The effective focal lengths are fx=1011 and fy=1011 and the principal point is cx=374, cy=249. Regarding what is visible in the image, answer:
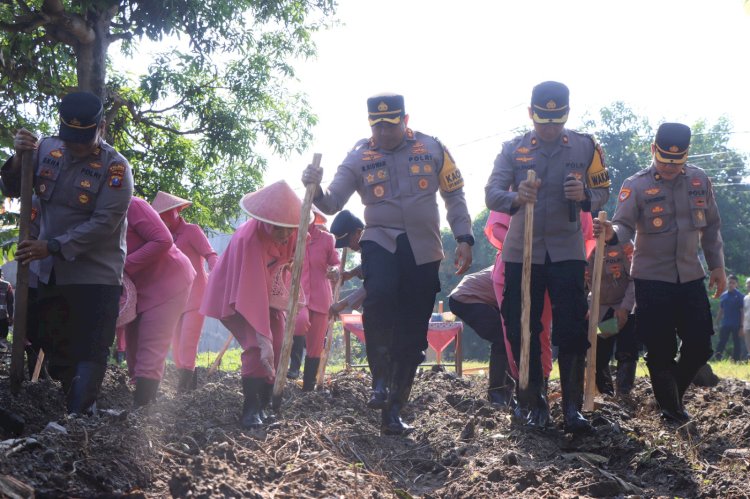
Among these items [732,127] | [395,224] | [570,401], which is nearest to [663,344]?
[570,401]

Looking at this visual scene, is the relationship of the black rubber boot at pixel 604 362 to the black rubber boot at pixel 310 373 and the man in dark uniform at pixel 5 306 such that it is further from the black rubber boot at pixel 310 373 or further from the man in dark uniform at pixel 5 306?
the man in dark uniform at pixel 5 306

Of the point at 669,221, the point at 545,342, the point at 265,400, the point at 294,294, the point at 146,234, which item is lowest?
the point at 265,400

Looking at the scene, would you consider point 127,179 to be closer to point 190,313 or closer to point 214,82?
point 190,313

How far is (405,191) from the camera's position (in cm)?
680

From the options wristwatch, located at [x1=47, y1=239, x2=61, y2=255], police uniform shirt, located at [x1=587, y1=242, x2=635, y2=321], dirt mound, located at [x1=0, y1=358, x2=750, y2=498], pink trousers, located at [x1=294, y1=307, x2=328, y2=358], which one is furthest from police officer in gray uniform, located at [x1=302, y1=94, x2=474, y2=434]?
pink trousers, located at [x1=294, y1=307, x2=328, y2=358]

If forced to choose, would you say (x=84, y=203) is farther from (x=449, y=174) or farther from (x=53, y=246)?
(x=449, y=174)

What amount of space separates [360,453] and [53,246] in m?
2.13

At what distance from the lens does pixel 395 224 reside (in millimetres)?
6777

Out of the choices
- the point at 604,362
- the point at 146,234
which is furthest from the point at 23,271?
the point at 604,362

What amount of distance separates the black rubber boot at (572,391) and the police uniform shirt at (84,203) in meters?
2.97

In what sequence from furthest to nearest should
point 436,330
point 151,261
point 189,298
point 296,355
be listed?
point 436,330 → point 296,355 → point 189,298 → point 151,261

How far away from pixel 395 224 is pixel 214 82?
10.2 meters

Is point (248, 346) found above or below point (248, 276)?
below

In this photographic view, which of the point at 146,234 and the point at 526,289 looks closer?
the point at 526,289
